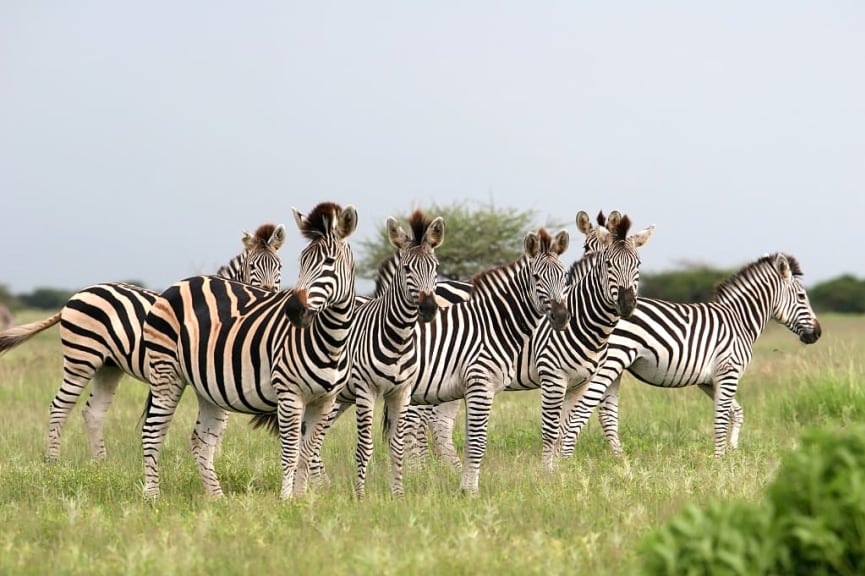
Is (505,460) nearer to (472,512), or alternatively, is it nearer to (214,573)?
(472,512)

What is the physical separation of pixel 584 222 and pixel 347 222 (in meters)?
4.24

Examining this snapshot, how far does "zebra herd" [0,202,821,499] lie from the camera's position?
7773 mm

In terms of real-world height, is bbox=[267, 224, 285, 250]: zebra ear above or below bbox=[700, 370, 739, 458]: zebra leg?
above

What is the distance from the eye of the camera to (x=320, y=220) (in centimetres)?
759

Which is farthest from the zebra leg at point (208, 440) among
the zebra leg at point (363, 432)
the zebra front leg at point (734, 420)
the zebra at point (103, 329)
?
the zebra front leg at point (734, 420)

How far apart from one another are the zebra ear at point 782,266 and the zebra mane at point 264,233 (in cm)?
617

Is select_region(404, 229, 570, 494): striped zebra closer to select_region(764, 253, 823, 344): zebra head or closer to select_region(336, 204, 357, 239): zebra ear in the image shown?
select_region(336, 204, 357, 239): zebra ear

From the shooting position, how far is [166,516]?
741 centimetres

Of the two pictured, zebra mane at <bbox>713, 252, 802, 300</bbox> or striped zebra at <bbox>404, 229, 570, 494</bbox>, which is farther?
zebra mane at <bbox>713, 252, 802, 300</bbox>

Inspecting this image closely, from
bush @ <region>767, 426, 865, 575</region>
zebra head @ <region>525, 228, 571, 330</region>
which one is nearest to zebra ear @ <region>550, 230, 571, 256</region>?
zebra head @ <region>525, 228, 571, 330</region>

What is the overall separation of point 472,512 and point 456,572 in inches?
59.4

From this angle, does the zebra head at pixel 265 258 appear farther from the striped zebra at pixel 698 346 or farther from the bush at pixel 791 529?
the bush at pixel 791 529

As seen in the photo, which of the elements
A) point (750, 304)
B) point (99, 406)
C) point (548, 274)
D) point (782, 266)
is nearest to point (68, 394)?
point (99, 406)

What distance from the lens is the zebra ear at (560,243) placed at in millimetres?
9031
